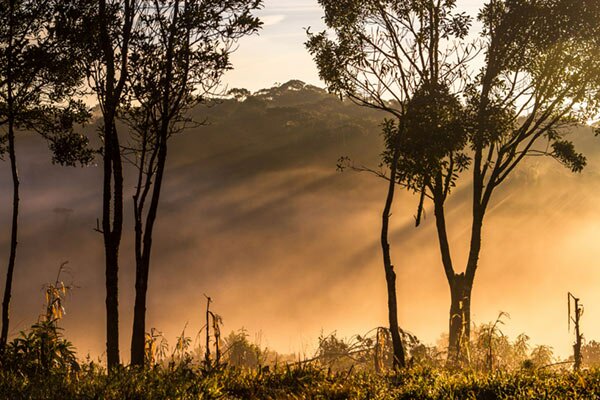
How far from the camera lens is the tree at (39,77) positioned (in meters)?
20.2

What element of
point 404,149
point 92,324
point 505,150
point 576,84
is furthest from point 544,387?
point 92,324

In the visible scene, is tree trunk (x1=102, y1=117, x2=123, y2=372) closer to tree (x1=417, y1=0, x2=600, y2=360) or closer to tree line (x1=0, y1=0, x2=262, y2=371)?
tree line (x1=0, y1=0, x2=262, y2=371)

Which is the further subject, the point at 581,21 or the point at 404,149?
the point at 581,21

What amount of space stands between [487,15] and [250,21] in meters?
9.05

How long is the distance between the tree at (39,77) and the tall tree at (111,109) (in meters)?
0.99

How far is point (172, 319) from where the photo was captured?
16600 cm

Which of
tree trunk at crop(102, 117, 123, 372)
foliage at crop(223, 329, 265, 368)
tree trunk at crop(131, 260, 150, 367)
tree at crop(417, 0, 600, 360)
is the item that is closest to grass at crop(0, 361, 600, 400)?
foliage at crop(223, 329, 265, 368)

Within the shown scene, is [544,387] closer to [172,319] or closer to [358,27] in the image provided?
[358,27]

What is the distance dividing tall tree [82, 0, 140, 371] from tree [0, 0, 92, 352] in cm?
99

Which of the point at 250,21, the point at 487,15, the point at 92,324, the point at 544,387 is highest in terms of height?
the point at 92,324

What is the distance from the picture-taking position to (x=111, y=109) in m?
17.5

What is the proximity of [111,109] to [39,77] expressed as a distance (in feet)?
20.5

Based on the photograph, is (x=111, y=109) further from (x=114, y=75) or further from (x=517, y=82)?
(x=517, y=82)

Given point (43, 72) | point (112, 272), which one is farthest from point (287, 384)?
point (43, 72)
